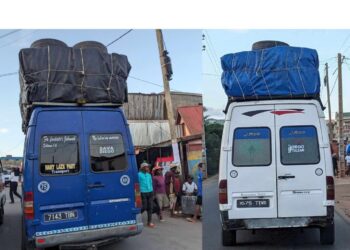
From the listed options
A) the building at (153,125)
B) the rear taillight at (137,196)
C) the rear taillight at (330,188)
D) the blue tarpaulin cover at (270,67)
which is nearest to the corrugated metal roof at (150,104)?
the building at (153,125)

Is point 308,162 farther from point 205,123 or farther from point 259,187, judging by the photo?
point 205,123

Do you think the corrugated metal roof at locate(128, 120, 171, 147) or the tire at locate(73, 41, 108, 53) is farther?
the corrugated metal roof at locate(128, 120, 171, 147)

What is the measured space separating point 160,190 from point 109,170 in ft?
1.65

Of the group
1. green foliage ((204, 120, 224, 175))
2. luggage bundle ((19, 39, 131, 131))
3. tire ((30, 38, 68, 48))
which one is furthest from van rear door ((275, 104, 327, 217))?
tire ((30, 38, 68, 48))

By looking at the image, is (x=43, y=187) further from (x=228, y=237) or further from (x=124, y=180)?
(x=228, y=237)

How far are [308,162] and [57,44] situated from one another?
2462 millimetres

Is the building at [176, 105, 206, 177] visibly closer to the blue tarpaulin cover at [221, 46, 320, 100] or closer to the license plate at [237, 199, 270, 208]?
the blue tarpaulin cover at [221, 46, 320, 100]

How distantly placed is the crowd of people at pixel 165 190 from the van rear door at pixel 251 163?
0.36 m

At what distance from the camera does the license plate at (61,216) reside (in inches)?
155

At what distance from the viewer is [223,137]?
420 cm

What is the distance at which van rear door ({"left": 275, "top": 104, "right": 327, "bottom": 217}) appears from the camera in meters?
4.20

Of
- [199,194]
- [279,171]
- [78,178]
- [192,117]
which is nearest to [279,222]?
[279,171]

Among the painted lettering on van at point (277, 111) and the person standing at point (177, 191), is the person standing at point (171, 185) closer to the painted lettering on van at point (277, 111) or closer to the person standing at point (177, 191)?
the person standing at point (177, 191)
